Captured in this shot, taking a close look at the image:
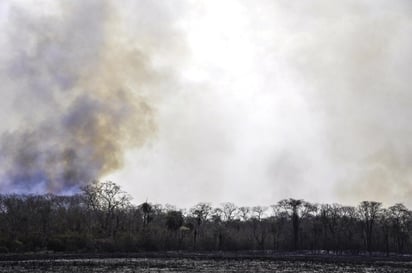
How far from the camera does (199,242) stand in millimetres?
99688

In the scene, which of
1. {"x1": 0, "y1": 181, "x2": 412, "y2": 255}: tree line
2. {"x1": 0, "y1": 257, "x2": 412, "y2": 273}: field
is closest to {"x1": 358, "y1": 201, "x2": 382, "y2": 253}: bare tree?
{"x1": 0, "y1": 181, "x2": 412, "y2": 255}: tree line

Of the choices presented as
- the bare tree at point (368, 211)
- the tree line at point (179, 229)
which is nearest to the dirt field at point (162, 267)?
the tree line at point (179, 229)

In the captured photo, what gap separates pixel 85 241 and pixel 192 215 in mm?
55844

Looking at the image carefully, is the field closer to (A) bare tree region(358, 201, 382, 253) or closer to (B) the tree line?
(B) the tree line

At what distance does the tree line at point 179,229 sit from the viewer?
3482 inches

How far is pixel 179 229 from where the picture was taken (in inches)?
4382

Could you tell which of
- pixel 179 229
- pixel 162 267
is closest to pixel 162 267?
pixel 162 267

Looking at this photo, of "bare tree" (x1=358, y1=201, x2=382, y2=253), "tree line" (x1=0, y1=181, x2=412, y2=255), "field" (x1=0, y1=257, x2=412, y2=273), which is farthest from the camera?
"bare tree" (x1=358, y1=201, x2=382, y2=253)

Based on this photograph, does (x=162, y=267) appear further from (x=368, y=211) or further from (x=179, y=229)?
(x=368, y=211)

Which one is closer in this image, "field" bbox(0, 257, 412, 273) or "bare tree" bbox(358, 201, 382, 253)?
"field" bbox(0, 257, 412, 273)

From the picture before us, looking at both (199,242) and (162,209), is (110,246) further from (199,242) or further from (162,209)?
(162,209)

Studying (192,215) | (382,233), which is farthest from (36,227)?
(382,233)

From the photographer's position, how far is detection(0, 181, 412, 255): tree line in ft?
290

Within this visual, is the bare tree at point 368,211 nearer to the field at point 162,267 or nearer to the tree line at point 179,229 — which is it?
the tree line at point 179,229
